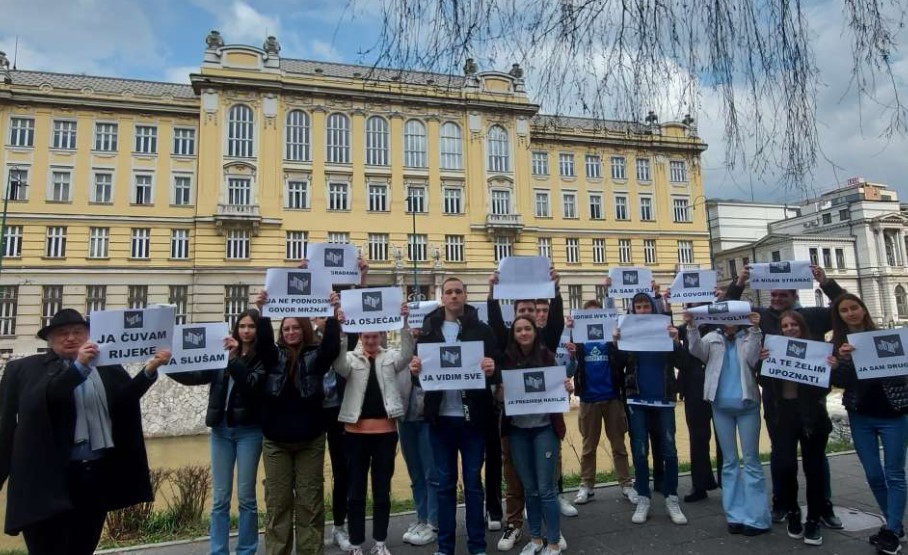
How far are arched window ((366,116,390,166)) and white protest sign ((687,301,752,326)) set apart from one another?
3186cm

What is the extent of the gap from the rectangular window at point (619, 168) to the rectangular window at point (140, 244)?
3164 centimetres

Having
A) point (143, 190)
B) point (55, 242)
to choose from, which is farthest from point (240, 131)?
point (55, 242)

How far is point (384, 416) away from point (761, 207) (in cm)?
7219

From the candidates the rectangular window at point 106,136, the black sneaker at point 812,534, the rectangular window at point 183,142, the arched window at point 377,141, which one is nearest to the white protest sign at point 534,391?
the black sneaker at point 812,534

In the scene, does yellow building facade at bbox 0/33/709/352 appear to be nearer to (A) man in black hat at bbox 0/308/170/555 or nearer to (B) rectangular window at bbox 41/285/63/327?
(B) rectangular window at bbox 41/285/63/327

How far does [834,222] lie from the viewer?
5994cm

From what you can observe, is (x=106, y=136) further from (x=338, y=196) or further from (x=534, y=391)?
(x=534, y=391)

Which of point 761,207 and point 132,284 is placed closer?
point 132,284

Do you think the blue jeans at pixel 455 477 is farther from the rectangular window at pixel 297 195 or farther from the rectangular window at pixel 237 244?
the rectangular window at pixel 297 195

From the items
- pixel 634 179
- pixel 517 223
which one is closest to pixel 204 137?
pixel 517 223

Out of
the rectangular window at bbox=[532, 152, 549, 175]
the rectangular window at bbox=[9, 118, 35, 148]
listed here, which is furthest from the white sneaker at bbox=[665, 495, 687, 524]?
the rectangular window at bbox=[9, 118, 35, 148]

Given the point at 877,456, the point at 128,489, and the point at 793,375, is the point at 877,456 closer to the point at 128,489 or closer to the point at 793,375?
the point at 793,375

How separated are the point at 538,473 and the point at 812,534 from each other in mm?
2418

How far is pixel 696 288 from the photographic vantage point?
6.31 meters
